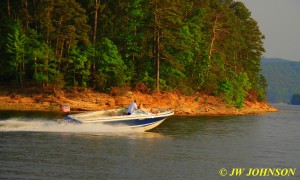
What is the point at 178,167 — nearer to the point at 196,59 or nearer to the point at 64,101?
the point at 64,101

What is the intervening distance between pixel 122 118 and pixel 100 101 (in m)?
22.5

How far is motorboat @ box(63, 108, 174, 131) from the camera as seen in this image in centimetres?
3256

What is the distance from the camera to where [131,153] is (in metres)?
24.9

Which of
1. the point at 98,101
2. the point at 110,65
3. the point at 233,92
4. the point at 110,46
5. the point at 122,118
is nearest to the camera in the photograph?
the point at 122,118

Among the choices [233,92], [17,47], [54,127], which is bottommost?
[54,127]

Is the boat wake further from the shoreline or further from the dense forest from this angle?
the dense forest

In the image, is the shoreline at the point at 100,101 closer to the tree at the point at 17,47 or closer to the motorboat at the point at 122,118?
the tree at the point at 17,47

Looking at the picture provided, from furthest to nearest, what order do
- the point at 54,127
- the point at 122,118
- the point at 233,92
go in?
the point at 233,92 → the point at 122,118 → the point at 54,127

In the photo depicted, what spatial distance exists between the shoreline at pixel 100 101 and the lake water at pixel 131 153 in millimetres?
18620

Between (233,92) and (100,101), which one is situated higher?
(233,92)

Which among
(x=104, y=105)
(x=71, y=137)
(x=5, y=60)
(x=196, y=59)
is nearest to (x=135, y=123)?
(x=71, y=137)

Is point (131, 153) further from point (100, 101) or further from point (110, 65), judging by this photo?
point (110, 65)

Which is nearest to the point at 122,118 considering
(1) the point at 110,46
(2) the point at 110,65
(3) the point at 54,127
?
(3) the point at 54,127

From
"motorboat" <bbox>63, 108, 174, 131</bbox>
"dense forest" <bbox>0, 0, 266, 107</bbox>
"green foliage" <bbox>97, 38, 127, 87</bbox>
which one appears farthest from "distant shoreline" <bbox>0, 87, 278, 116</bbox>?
"motorboat" <bbox>63, 108, 174, 131</bbox>
